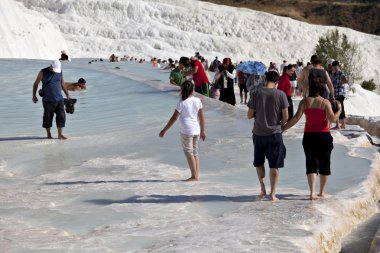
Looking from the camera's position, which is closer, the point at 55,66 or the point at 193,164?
the point at 193,164

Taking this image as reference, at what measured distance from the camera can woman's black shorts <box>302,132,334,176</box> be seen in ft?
23.6

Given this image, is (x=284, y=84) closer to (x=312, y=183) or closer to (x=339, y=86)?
(x=339, y=86)

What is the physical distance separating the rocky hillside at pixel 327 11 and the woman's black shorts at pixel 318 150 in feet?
373

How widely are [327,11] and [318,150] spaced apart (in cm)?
12222

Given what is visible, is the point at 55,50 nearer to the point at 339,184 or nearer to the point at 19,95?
the point at 19,95

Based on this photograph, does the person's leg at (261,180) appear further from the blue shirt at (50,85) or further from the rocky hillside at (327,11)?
the rocky hillside at (327,11)

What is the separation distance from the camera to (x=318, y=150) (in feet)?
23.7

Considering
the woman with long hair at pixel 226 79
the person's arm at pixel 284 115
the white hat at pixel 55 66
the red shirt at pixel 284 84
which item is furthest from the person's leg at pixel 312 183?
the woman with long hair at pixel 226 79

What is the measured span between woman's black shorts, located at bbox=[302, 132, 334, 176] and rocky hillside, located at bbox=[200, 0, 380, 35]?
373 ft

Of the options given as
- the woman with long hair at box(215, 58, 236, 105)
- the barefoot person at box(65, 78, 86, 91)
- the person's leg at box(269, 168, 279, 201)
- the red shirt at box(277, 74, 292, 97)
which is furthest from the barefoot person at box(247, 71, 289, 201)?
the woman with long hair at box(215, 58, 236, 105)

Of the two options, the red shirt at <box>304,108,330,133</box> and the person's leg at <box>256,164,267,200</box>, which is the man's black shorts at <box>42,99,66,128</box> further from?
the red shirt at <box>304,108,330,133</box>

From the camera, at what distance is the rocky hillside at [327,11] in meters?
121

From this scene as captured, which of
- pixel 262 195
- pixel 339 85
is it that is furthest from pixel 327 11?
pixel 262 195

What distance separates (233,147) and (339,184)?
2784 mm
